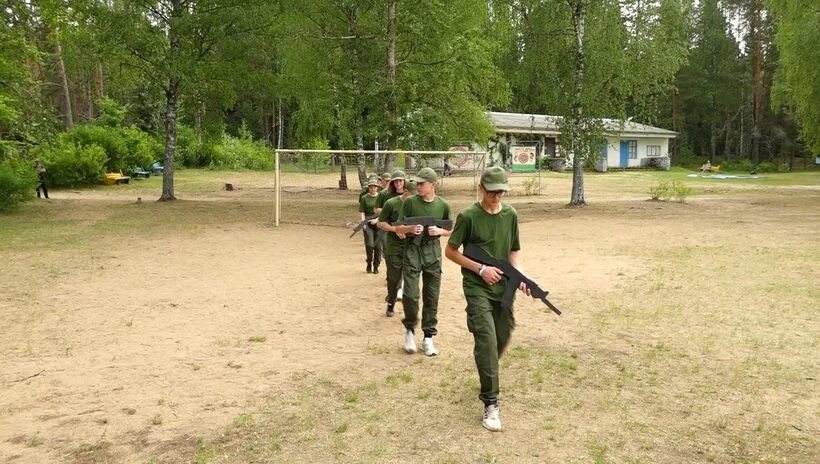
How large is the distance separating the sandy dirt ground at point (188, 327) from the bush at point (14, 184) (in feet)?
22.3

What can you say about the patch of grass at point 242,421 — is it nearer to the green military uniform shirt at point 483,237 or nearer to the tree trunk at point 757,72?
the green military uniform shirt at point 483,237

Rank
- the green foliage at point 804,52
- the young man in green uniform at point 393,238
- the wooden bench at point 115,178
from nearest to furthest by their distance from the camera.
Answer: the young man in green uniform at point 393,238 → the green foliage at point 804,52 → the wooden bench at point 115,178

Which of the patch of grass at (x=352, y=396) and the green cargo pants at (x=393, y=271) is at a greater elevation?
the green cargo pants at (x=393, y=271)

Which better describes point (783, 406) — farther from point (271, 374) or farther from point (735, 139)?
point (735, 139)

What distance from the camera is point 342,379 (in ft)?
18.3

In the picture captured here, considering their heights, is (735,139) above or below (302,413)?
above

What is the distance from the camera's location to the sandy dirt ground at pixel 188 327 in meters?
4.75

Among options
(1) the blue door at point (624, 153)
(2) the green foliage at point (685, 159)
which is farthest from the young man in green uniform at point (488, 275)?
(2) the green foliage at point (685, 159)

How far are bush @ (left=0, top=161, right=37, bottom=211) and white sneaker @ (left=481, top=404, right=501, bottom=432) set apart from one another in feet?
61.0

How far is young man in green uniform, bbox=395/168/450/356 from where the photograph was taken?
6.10 meters

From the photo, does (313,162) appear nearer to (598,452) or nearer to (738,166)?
(598,452)

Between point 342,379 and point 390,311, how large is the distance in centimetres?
221

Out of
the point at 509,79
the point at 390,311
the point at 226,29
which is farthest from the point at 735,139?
the point at 390,311

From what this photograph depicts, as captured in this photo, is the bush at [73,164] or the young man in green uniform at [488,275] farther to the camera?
the bush at [73,164]
